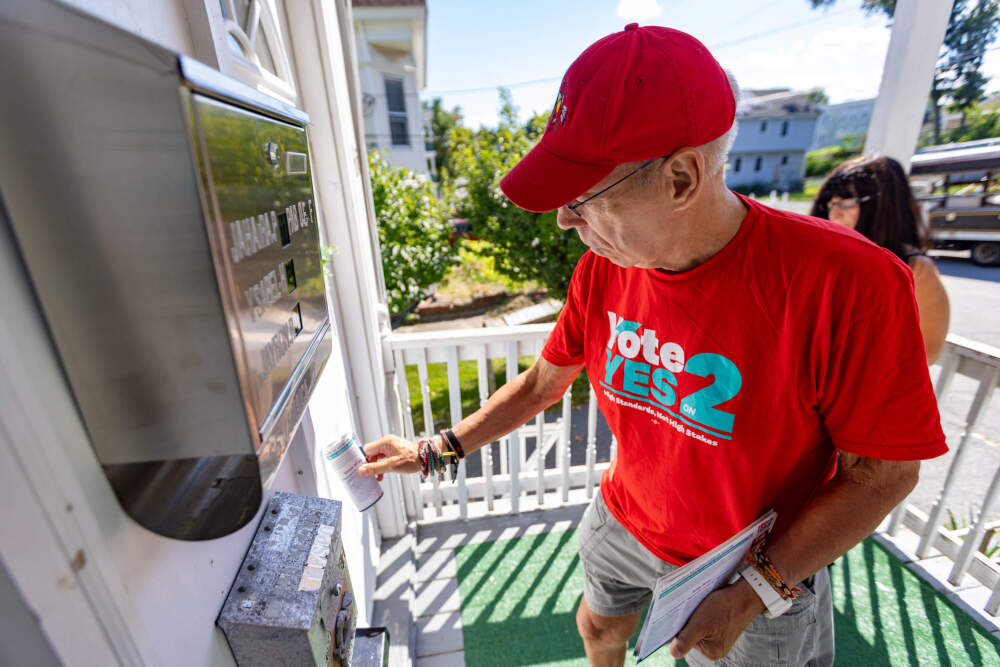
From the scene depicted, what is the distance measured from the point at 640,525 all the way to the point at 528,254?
15.9 ft

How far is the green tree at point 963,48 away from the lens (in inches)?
91.4

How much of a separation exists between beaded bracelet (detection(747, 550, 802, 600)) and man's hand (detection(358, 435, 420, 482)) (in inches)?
36.5

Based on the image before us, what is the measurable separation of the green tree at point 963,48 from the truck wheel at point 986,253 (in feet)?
33.9

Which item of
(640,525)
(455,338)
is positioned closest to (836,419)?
(640,525)

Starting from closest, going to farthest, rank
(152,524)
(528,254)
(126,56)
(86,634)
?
(126,56) → (86,634) → (152,524) → (528,254)

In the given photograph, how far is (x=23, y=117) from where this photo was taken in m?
0.42

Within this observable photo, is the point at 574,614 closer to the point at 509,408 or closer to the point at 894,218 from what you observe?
the point at 509,408

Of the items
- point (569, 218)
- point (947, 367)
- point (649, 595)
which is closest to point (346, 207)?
point (569, 218)

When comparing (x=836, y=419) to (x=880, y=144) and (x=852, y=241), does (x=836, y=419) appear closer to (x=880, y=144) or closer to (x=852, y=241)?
(x=852, y=241)

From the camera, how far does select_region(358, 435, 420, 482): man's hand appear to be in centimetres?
140

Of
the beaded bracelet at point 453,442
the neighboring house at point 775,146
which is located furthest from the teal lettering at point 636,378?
the neighboring house at point 775,146

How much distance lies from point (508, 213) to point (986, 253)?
10.9m

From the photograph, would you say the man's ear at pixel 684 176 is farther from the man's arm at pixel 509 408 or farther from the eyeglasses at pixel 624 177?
the man's arm at pixel 509 408

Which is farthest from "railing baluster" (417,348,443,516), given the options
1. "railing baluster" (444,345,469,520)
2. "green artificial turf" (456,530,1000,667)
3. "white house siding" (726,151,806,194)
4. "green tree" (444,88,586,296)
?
"white house siding" (726,151,806,194)
